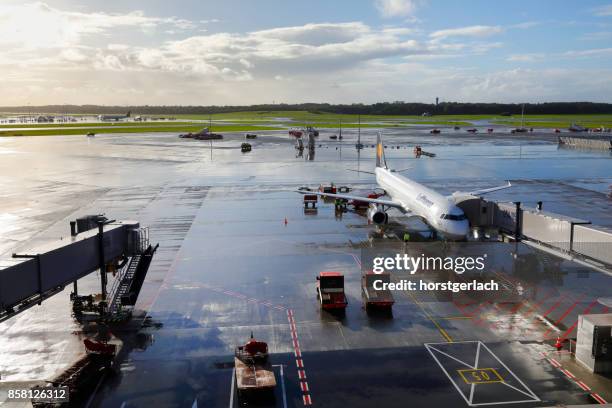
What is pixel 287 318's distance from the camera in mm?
29719

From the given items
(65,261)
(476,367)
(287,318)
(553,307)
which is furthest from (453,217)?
(65,261)

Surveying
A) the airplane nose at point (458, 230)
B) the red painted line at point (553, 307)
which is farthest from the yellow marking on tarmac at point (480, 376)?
the airplane nose at point (458, 230)

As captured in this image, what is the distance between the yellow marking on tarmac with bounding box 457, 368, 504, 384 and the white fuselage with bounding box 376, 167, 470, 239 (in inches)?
669

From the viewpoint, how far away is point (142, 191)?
74750 mm

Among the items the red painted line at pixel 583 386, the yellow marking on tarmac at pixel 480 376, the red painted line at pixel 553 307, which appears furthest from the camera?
the red painted line at pixel 553 307

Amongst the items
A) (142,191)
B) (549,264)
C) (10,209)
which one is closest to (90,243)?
(549,264)

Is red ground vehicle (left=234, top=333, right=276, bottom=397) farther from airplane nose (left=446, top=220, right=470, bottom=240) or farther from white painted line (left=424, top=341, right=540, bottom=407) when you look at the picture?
airplane nose (left=446, top=220, right=470, bottom=240)

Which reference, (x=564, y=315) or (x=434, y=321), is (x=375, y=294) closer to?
(x=434, y=321)

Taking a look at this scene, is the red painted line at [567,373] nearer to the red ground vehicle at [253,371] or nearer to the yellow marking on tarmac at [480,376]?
the yellow marking on tarmac at [480,376]

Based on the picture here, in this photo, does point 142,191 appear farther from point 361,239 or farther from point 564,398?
point 564,398

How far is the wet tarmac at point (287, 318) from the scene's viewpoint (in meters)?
22.2

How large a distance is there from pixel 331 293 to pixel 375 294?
8.85 feet

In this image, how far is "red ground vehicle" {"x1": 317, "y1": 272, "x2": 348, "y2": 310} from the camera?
3080 centimetres

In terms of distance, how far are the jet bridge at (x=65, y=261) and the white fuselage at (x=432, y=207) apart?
21.9 m
